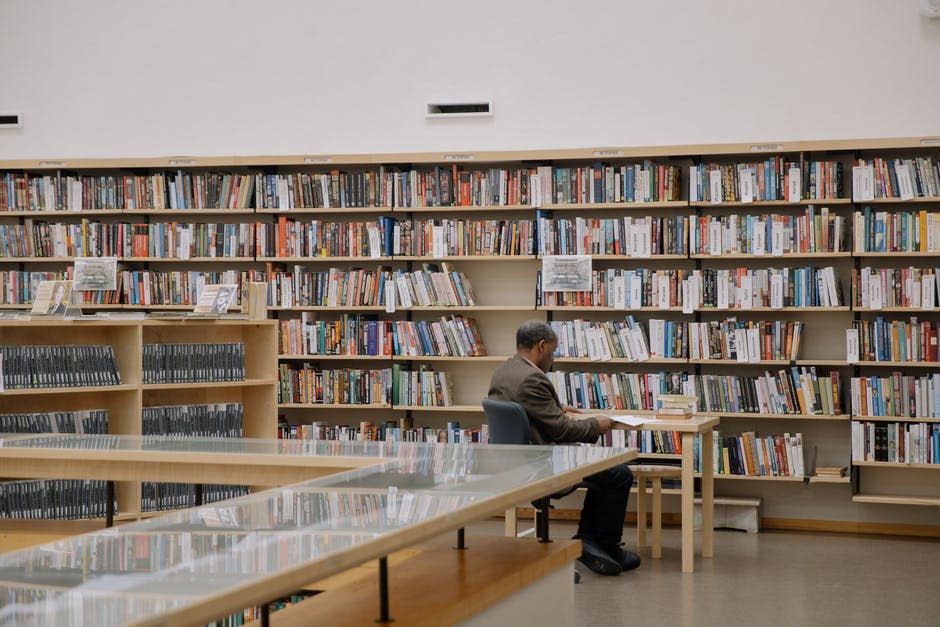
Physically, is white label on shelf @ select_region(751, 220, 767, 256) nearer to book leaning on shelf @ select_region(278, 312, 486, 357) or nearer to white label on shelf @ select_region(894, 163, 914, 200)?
white label on shelf @ select_region(894, 163, 914, 200)

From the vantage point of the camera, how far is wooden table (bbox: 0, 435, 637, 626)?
1409mm

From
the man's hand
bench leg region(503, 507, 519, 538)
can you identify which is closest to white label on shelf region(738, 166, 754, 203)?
the man's hand

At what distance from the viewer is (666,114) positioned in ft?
24.2

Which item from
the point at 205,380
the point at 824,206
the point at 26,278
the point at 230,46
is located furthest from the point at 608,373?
the point at 26,278

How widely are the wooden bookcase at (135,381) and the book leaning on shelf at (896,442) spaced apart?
11.7 ft

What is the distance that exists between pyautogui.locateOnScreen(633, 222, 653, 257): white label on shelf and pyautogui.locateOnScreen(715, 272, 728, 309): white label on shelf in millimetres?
468

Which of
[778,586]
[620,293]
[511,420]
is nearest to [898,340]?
[620,293]

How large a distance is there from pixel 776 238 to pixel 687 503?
2.08 meters

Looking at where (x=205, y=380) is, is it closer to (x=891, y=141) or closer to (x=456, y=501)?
(x=456, y=501)

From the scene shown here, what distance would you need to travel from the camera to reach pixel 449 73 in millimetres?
7754

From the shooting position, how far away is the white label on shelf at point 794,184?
6934 millimetres

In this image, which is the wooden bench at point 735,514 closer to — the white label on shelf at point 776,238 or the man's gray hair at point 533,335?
the white label on shelf at point 776,238

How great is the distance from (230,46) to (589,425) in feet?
14.3

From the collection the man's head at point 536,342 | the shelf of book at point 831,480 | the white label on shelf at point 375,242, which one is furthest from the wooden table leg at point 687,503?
the white label on shelf at point 375,242
